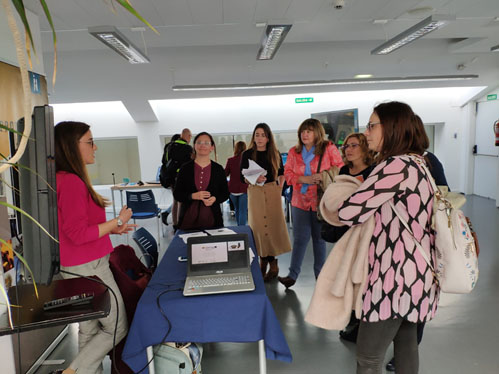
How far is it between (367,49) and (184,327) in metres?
6.44

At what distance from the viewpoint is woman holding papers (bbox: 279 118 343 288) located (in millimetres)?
3398

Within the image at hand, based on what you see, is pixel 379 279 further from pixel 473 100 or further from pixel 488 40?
pixel 473 100

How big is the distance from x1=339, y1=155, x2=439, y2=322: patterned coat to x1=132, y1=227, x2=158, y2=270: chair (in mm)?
1849

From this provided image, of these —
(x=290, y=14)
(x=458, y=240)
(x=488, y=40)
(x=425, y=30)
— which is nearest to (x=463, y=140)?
(x=488, y=40)

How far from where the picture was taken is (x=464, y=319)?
308cm

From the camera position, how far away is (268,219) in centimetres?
379

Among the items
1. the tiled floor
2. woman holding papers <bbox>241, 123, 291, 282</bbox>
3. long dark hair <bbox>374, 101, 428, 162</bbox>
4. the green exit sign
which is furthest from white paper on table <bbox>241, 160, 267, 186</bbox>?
the green exit sign

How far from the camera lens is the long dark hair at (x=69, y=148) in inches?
71.4

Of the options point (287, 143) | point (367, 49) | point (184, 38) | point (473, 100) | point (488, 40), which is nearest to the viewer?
point (184, 38)

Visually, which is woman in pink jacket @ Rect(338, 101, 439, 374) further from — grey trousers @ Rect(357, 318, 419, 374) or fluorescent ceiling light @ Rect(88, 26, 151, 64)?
fluorescent ceiling light @ Rect(88, 26, 151, 64)

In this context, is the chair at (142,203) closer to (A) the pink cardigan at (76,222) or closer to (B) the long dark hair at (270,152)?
(B) the long dark hair at (270,152)

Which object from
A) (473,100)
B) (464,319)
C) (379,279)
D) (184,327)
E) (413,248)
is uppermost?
(473,100)

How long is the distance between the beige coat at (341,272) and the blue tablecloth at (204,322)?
0.26 metres

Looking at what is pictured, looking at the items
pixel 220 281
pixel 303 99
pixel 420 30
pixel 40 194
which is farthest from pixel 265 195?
pixel 303 99
